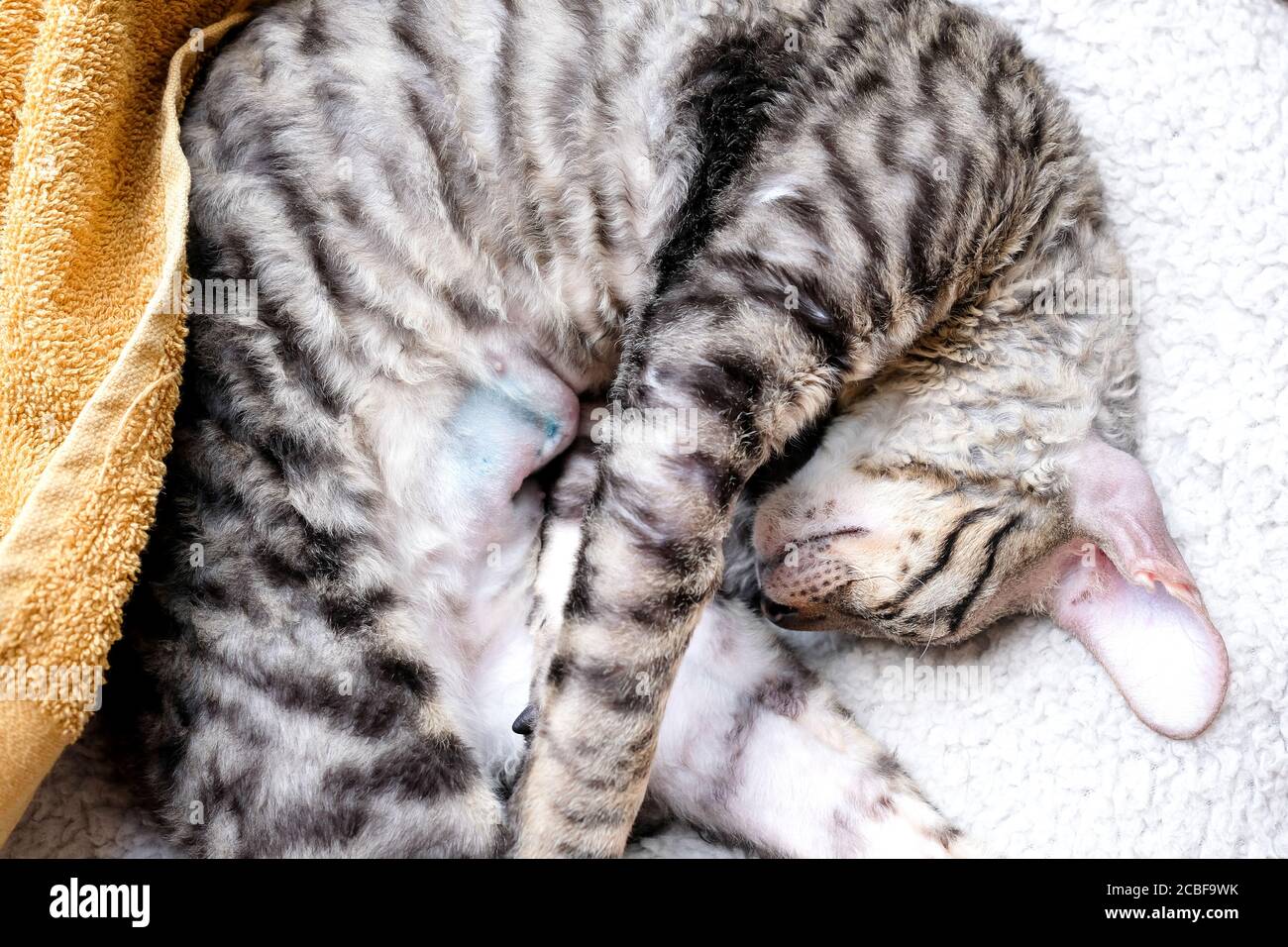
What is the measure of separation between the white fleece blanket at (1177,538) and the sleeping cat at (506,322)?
0.16m

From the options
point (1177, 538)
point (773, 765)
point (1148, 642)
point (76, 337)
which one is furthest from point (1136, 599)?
point (76, 337)

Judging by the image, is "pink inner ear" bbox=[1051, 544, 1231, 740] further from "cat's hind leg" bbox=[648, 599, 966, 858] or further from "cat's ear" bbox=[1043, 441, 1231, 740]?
"cat's hind leg" bbox=[648, 599, 966, 858]

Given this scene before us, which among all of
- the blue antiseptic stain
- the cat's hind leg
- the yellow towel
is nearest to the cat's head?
the cat's hind leg

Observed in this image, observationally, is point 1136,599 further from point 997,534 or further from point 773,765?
point 773,765

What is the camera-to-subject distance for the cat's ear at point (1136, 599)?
55.1 inches

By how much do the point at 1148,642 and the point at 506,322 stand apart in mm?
955

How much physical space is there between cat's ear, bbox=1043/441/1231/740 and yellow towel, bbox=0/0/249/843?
117 centimetres

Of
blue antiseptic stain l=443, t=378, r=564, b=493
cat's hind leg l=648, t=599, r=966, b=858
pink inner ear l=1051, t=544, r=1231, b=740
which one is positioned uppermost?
blue antiseptic stain l=443, t=378, r=564, b=493

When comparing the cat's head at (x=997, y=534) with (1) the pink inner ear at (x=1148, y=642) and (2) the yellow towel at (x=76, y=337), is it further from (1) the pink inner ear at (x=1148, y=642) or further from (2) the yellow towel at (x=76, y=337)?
(2) the yellow towel at (x=76, y=337)

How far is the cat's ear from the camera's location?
55.1 inches

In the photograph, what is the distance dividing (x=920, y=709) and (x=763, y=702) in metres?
0.23

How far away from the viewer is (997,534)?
1.44 meters

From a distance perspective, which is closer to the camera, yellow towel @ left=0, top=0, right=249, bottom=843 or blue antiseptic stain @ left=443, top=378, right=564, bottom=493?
yellow towel @ left=0, top=0, right=249, bottom=843

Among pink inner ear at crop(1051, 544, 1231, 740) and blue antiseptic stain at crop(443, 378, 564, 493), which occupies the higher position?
blue antiseptic stain at crop(443, 378, 564, 493)
